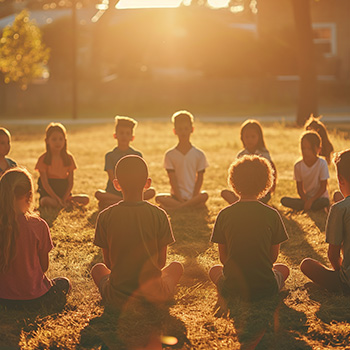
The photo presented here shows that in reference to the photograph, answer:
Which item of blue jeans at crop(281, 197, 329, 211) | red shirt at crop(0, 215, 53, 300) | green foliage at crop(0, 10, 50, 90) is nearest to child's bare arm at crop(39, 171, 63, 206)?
blue jeans at crop(281, 197, 329, 211)

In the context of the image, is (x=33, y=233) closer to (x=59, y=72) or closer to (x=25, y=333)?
(x=25, y=333)

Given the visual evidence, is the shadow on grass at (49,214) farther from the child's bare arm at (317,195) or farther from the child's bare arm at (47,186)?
the child's bare arm at (317,195)

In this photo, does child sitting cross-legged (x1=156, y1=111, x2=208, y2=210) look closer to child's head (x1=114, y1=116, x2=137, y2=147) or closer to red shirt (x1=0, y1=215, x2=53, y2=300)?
child's head (x1=114, y1=116, x2=137, y2=147)

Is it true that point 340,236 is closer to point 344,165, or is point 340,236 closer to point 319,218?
point 344,165

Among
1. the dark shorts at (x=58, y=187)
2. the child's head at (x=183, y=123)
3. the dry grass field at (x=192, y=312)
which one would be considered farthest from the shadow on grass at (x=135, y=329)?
the dark shorts at (x=58, y=187)

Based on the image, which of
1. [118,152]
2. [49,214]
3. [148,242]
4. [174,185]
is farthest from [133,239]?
[174,185]

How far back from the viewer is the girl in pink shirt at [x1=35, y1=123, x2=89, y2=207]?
879 centimetres

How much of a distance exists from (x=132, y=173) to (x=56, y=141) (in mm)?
4095

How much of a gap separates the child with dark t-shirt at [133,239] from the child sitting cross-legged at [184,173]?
397cm

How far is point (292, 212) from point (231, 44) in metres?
33.1

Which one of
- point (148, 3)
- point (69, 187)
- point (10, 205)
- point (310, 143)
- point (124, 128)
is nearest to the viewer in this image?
point (10, 205)

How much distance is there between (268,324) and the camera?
14.9 feet

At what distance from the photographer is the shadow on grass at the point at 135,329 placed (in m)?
4.25

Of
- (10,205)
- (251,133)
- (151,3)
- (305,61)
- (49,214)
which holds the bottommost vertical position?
(49,214)
